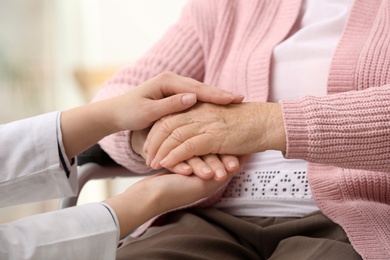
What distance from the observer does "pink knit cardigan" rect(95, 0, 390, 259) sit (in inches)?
34.4

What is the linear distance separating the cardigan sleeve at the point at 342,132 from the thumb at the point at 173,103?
0.16 meters

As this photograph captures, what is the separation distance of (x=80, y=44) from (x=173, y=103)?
164 centimetres

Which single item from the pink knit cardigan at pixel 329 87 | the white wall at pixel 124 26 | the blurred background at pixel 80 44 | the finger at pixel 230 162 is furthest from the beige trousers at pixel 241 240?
the white wall at pixel 124 26

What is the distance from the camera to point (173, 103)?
3.18ft

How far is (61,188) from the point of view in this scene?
102cm

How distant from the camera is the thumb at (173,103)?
3.18 ft

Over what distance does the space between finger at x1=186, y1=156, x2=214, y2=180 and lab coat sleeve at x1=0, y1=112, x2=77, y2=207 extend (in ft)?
0.71

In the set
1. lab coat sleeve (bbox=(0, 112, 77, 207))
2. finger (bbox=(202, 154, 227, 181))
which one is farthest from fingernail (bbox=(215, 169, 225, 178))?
lab coat sleeve (bbox=(0, 112, 77, 207))

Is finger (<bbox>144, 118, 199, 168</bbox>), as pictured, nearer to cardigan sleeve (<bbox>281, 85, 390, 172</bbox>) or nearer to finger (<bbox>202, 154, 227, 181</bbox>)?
finger (<bbox>202, 154, 227, 181</bbox>)

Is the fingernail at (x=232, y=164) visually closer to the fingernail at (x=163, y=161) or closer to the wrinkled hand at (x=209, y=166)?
the wrinkled hand at (x=209, y=166)

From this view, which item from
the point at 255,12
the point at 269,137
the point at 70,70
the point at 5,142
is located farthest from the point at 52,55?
the point at 269,137

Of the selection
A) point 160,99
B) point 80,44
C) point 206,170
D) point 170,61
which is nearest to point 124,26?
point 80,44

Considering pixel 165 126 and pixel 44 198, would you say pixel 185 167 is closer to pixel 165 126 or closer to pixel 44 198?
pixel 165 126

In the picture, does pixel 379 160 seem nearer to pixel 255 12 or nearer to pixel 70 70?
pixel 255 12
